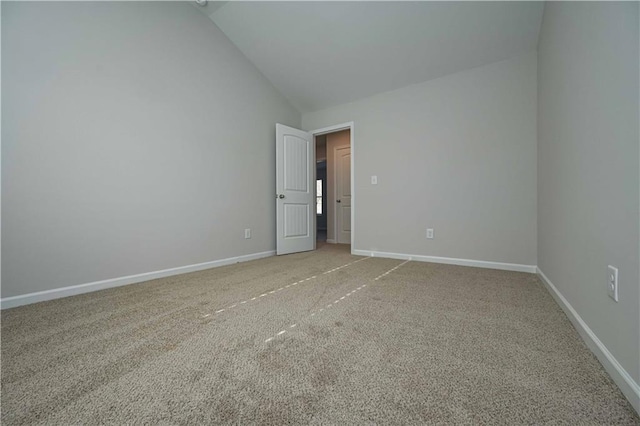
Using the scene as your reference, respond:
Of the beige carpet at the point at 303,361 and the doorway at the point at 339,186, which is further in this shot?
the doorway at the point at 339,186

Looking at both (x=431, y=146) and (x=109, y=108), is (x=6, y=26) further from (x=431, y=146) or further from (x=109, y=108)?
(x=431, y=146)

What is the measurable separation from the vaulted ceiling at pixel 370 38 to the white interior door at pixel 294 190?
82 centimetres

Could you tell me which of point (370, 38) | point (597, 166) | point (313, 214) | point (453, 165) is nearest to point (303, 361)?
point (597, 166)

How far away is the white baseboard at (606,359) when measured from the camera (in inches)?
31.2

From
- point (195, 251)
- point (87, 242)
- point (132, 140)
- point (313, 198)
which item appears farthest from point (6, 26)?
point (313, 198)

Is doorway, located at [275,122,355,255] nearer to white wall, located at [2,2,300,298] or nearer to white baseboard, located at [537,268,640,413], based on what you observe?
white wall, located at [2,2,300,298]

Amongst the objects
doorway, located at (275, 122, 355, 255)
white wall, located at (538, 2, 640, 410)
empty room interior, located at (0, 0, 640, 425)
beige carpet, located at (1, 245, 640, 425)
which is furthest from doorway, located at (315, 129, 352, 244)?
white wall, located at (538, 2, 640, 410)

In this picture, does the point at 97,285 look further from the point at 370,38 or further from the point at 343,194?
the point at 343,194

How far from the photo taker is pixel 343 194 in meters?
5.27

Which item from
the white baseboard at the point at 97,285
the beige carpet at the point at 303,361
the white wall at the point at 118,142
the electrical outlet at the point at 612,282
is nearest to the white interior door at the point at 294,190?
the white wall at the point at 118,142

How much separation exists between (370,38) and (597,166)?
8.11 ft

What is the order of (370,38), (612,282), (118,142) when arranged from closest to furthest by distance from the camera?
1. (612,282)
2. (118,142)
3. (370,38)

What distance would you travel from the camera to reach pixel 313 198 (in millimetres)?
4184

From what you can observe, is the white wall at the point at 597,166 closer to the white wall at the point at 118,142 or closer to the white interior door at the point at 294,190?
the white interior door at the point at 294,190
